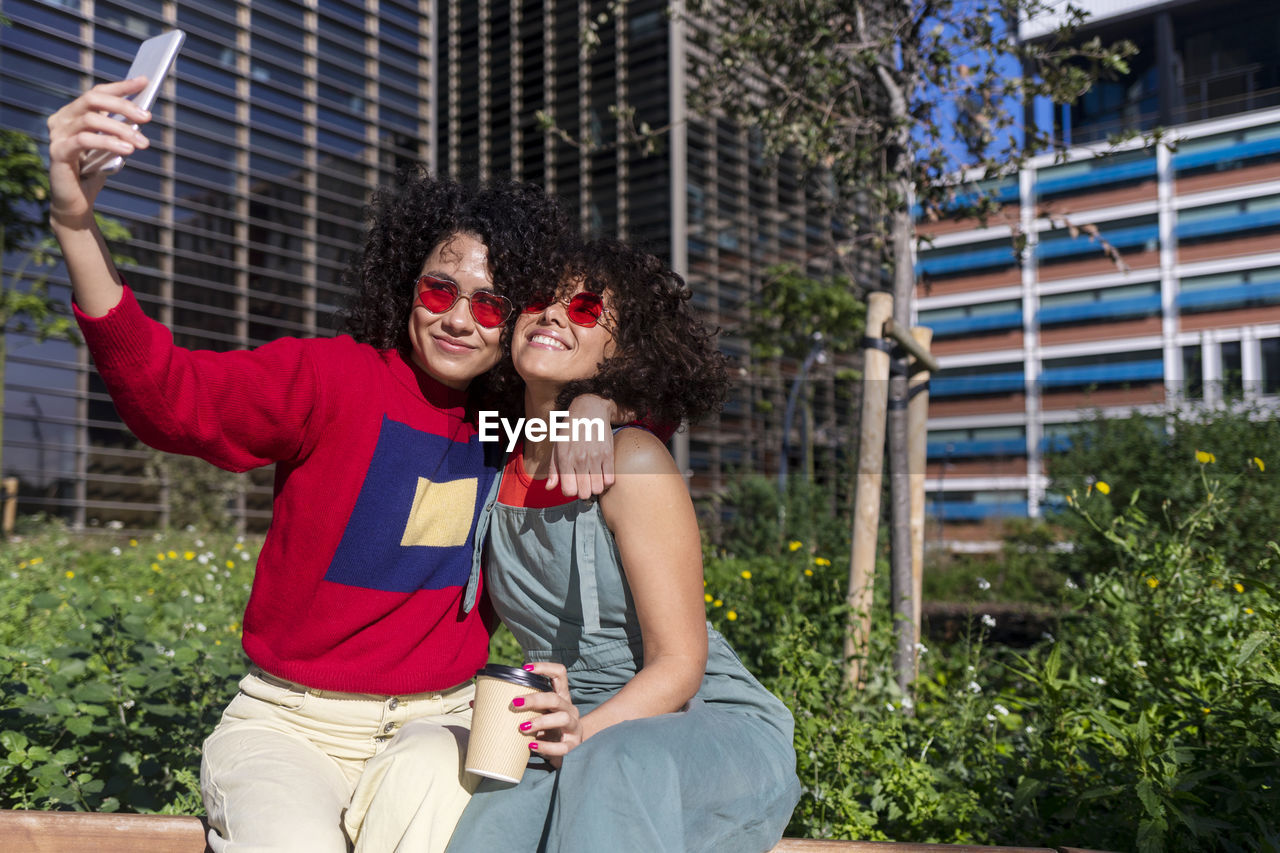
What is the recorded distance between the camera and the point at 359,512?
5.10ft

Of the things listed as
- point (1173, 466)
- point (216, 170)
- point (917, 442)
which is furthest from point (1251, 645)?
point (216, 170)

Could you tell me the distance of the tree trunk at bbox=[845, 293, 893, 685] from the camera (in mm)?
3158

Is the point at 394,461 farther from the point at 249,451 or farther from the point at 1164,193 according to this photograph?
the point at 1164,193

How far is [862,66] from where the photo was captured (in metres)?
3.90

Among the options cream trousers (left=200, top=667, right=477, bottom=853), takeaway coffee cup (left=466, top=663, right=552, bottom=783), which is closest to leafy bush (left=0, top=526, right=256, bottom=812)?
cream trousers (left=200, top=667, right=477, bottom=853)

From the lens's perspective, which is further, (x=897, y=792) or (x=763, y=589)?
(x=763, y=589)

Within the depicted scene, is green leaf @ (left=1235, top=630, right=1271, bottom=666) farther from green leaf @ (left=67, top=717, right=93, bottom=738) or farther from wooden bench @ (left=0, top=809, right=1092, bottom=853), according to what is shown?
green leaf @ (left=67, top=717, right=93, bottom=738)

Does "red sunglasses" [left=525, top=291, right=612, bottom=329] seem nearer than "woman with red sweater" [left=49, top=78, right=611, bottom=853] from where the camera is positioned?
No

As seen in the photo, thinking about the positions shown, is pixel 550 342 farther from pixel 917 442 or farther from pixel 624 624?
pixel 917 442

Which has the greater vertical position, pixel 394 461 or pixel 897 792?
pixel 394 461

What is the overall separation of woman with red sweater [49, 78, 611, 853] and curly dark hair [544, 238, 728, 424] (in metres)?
0.08

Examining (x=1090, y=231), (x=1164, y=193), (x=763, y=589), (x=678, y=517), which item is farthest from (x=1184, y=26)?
(x=1164, y=193)

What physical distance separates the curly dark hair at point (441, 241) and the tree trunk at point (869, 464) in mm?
1704

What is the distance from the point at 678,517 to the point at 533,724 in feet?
1.25
